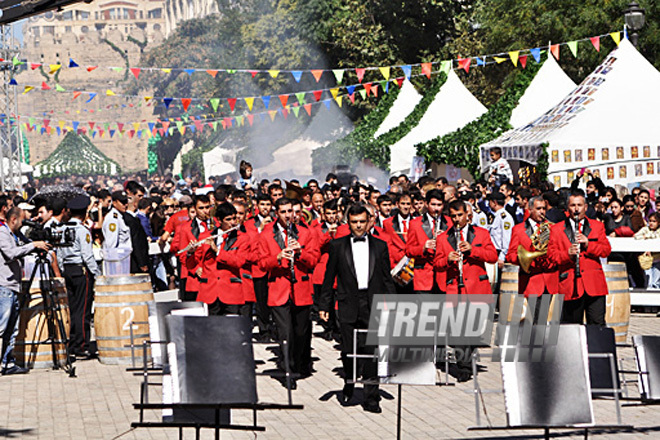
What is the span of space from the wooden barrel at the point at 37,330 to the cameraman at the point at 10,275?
184 millimetres

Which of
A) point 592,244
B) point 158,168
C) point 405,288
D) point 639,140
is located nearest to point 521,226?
point 592,244

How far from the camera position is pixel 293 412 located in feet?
34.6

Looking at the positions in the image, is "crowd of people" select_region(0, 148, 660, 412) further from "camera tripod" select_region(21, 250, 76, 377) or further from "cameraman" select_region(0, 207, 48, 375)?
"camera tripod" select_region(21, 250, 76, 377)

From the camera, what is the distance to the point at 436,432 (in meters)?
9.59

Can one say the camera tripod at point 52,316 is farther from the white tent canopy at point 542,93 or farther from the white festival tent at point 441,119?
the white festival tent at point 441,119

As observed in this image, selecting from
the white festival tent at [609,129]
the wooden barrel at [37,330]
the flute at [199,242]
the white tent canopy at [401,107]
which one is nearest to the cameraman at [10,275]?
the wooden barrel at [37,330]

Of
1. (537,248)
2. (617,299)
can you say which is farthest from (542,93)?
(537,248)

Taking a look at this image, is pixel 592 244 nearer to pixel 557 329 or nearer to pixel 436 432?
pixel 436 432

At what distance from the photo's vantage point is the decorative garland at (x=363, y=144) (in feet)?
136

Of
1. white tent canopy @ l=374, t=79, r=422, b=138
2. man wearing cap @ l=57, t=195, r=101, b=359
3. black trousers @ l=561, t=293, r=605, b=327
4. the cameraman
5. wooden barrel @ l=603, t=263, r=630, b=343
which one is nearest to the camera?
black trousers @ l=561, t=293, r=605, b=327

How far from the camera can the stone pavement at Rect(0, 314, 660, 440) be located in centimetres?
964

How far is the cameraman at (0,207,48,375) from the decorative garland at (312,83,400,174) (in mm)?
27236

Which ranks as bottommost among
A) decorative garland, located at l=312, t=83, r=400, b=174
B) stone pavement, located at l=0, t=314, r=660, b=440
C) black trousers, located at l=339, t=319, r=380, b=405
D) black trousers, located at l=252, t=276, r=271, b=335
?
stone pavement, located at l=0, t=314, r=660, b=440

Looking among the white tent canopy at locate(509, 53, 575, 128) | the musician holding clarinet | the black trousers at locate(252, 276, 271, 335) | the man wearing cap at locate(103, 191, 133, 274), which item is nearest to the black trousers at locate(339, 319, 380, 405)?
the musician holding clarinet
